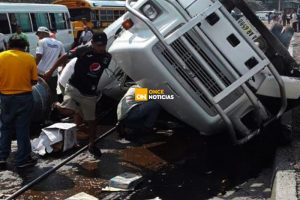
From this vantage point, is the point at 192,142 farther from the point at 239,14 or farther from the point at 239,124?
the point at 239,14

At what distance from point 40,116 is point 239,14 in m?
3.60

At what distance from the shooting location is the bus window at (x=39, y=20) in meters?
19.8

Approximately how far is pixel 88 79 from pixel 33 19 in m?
14.6

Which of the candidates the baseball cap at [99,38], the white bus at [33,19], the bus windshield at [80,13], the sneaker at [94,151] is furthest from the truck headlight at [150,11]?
the bus windshield at [80,13]

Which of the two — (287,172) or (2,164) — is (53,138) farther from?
(287,172)

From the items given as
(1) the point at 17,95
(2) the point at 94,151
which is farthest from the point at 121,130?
(1) the point at 17,95

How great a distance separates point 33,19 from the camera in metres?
19.8

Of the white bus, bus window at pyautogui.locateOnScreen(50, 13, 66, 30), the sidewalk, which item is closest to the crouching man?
the sidewalk

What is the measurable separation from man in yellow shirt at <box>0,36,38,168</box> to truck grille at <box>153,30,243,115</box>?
1.63 m

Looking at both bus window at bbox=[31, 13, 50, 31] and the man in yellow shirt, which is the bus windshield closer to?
bus window at bbox=[31, 13, 50, 31]

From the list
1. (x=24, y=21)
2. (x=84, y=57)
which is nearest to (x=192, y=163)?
(x=84, y=57)

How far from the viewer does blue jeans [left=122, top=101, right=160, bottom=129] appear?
6559 millimetres

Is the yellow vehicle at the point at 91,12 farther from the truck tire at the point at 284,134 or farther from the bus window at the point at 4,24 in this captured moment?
the truck tire at the point at 284,134

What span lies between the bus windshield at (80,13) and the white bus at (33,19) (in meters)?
2.57
